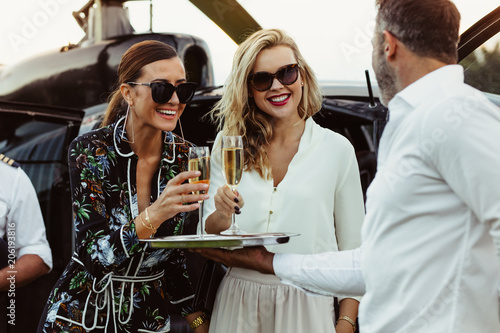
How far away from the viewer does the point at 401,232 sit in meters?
1.33

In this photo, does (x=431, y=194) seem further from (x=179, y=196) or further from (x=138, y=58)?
(x=138, y=58)

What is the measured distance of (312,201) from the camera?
7.02ft

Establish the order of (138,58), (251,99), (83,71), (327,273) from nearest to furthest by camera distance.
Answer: (327,273) → (138,58) → (251,99) → (83,71)

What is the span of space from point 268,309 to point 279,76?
33.4 inches

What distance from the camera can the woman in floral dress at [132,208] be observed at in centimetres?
194

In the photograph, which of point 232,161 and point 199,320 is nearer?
point 232,161

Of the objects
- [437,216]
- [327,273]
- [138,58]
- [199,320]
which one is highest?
[138,58]

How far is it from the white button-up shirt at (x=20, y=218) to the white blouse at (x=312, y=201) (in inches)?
47.7

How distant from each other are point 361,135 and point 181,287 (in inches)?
73.2

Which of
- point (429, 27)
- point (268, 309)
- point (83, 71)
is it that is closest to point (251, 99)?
point (268, 309)

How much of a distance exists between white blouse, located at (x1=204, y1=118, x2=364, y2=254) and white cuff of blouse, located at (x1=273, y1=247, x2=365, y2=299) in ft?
1.11

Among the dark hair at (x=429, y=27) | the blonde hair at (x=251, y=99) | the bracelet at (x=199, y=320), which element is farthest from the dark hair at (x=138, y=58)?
the dark hair at (x=429, y=27)

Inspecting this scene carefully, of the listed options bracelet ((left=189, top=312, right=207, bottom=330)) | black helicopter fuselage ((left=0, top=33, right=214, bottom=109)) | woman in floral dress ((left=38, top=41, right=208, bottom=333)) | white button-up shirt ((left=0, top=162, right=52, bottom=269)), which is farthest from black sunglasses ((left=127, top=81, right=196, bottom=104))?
black helicopter fuselage ((left=0, top=33, right=214, bottom=109))

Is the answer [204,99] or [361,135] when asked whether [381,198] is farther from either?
[204,99]
